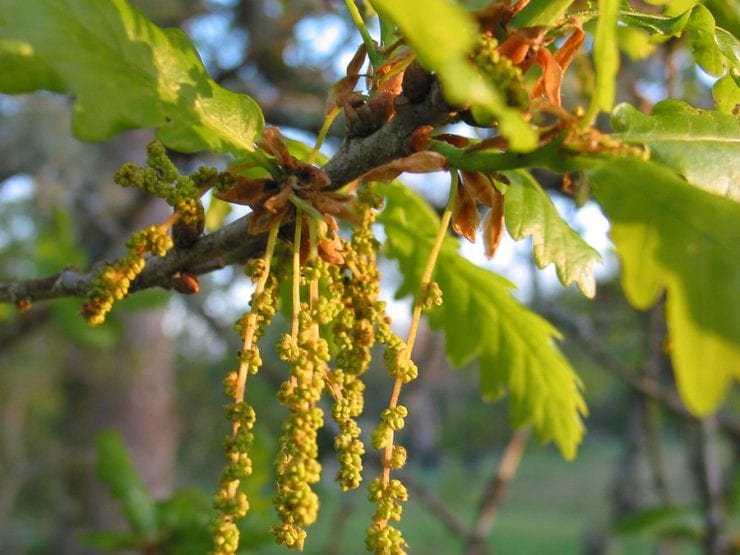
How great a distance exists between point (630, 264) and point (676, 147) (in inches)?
9.5

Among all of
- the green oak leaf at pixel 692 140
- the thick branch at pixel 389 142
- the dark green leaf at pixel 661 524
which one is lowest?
the dark green leaf at pixel 661 524

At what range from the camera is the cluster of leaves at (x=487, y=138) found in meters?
0.71

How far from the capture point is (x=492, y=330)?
1.55 m

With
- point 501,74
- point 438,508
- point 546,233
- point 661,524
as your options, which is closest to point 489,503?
point 438,508

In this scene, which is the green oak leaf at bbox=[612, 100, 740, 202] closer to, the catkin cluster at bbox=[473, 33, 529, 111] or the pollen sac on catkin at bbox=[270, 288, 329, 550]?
the catkin cluster at bbox=[473, 33, 529, 111]

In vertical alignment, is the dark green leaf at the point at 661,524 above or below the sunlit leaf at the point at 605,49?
below

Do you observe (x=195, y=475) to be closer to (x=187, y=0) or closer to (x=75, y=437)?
(x=75, y=437)

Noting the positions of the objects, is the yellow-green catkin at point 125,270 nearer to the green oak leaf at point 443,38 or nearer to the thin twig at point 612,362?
the green oak leaf at point 443,38

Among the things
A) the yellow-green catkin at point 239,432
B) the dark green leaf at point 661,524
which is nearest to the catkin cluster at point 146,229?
the yellow-green catkin at point 239,432

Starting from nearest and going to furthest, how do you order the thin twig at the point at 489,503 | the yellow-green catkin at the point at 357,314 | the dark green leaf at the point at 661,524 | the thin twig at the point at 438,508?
the yellow-green catkin at the point at 357,314 → the thin twig at the point at 438,508 → the thin twig at the point at 489,503 → the dark green leaf at the point at 661,524

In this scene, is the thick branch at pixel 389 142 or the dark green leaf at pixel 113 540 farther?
the dark green leaf at pixel 113 540

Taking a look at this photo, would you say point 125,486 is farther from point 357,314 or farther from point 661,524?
point 661,524

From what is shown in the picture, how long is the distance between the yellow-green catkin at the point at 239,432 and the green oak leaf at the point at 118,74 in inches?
8.2

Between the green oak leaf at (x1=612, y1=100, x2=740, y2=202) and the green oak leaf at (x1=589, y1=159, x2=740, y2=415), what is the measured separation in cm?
11
